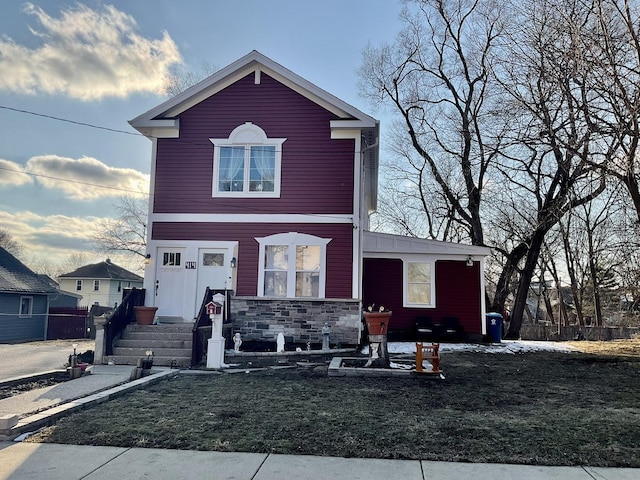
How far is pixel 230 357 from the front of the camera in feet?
35.8

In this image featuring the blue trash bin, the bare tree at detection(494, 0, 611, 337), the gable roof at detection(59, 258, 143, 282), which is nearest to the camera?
the bare tree at detection(494, 0, 611, 337)

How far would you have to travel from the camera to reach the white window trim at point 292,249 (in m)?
12.4

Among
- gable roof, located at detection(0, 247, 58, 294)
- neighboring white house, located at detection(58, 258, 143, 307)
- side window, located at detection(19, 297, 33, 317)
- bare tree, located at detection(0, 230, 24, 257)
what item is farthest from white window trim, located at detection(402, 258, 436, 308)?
bare tree, located at detection(0, 230, 24, 257)

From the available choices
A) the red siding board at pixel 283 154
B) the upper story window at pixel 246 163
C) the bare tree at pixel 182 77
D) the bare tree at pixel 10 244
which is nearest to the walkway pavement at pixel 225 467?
the red siding board at pixel 283 154

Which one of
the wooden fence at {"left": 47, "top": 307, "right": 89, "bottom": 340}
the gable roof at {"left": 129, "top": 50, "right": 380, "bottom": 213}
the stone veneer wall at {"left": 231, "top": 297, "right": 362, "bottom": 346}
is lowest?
the wooden fence at {"left": 47, "top": 307, "right": 89, "bottom": 340}

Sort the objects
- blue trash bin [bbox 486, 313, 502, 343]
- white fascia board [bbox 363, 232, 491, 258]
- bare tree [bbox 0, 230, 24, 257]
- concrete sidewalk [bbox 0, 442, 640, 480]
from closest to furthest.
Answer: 1. concrete sidewalk [bbox 0, 442, 640, 480]
2. white fascia board [bbox 363, 232, 491, 258]
3. blue trash bin [bbox 486, 313, 502, 343]
4. bare tree [bbox 0, 230, 24, 257]

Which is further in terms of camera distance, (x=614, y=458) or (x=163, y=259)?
(x=163, y=259)

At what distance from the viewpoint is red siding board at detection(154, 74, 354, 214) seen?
41.7 feet

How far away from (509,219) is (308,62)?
37.8ft

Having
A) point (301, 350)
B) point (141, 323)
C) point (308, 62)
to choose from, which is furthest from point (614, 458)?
point (308, 62)

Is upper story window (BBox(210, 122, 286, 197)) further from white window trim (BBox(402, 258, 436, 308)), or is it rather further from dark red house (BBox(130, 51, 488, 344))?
white window trim (BBox(402, 258, 436, 308))

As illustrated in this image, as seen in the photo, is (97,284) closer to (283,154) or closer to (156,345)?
(283,154)

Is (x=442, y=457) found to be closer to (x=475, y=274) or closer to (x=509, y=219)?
(x=475, y=274)

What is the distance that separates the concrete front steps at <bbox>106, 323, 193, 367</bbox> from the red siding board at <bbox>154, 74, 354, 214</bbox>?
3.41 m
